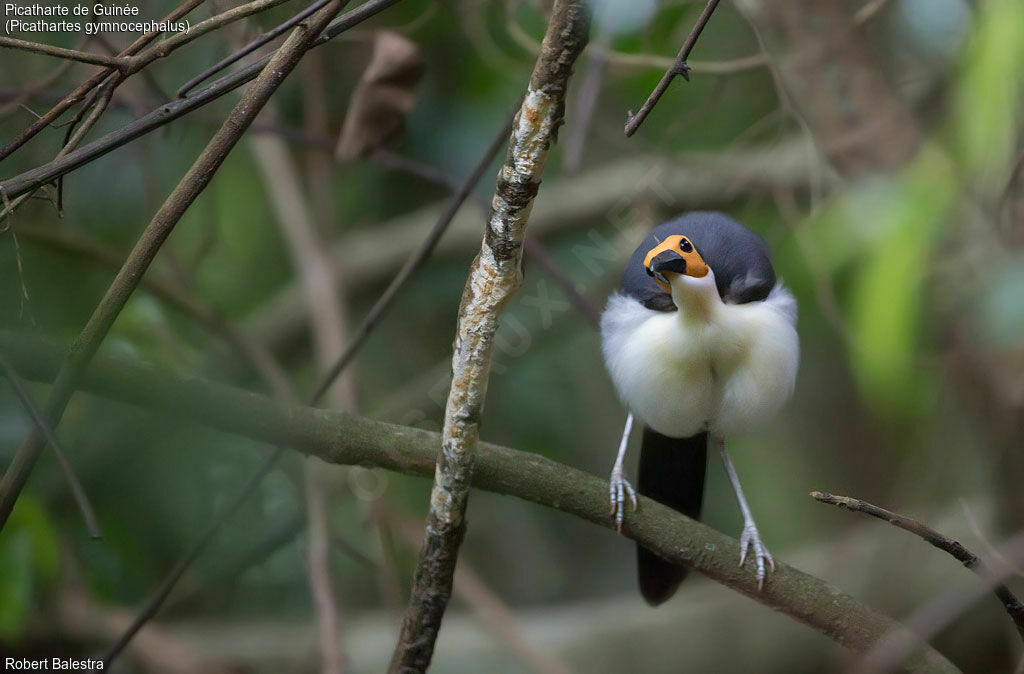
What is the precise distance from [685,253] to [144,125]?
83 cm

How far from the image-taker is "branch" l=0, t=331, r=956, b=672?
146cm

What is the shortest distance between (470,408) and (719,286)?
0.72 meters

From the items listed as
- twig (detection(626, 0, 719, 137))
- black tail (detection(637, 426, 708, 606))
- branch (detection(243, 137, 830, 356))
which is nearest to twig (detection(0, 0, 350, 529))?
twig (detection(626, 0, 719, 137))

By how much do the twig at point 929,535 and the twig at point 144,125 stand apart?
2.79ft

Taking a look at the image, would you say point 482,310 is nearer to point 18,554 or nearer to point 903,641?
point 903,641

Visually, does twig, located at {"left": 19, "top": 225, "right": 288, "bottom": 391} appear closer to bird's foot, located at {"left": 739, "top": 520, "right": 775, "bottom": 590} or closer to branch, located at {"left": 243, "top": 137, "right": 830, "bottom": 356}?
branch, located at {"left": 243, "top": 137, "right": 830, "bottom": 356}

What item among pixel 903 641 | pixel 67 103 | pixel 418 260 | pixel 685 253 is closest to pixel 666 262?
pixel 685 253

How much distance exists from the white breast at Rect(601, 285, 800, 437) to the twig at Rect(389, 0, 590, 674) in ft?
1.93

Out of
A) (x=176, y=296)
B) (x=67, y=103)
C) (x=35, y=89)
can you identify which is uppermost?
(x=176, y=296)

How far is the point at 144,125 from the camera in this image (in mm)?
1203

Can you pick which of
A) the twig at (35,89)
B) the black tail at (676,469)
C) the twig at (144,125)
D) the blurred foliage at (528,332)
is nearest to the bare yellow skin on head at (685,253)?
the blurred foliage at (528,332)

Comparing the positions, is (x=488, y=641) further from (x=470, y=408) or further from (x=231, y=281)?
(x=470, y=408)

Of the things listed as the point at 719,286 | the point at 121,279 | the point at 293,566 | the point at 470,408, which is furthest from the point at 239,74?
the point at 293,566

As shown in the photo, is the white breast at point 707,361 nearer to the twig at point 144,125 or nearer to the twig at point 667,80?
the twig at point 667,80
